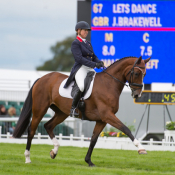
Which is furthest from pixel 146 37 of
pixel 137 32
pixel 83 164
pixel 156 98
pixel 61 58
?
pixel 61 58

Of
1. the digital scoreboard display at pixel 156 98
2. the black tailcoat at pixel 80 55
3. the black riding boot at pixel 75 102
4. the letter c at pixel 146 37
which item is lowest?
the digital scoreboard display at pixel 156 98

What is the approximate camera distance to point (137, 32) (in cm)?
1309

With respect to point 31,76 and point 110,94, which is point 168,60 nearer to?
point 110,94

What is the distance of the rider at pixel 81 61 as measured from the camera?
293 inches

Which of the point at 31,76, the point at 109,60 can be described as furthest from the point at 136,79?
the point at 31,76

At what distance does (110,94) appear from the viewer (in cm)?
720

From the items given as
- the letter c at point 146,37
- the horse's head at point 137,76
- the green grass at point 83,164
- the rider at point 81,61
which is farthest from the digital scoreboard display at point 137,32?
the horse's head at point 137,76

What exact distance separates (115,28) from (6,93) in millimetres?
5232

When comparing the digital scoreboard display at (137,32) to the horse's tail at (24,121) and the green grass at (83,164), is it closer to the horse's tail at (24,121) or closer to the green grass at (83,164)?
the green grass at (83,164)

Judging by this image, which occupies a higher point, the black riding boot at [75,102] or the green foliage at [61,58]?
the green foliage at [61,58]

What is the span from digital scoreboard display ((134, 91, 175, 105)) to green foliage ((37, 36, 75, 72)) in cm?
4595

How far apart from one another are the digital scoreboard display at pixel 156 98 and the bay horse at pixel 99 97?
5.49 metres

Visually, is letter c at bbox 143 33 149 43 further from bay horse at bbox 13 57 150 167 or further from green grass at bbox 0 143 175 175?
bay horse at bbox 13 57 150 167

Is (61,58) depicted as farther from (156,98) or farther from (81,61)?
(81,61)
